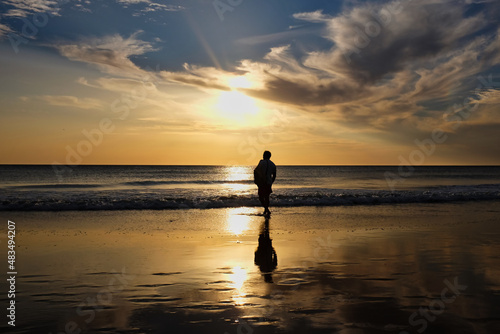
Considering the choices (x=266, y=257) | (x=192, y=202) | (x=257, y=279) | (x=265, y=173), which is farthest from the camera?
(x=192, y=202)

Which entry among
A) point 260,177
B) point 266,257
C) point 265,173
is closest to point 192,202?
point 260,177

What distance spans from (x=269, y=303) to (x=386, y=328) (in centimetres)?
139

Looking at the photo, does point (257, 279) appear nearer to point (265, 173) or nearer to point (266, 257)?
point (266, 257)

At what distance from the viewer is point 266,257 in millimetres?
7746

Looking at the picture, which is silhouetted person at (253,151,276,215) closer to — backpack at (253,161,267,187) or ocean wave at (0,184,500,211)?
backpack at (253,161,267,187)

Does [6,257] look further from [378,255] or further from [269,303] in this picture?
[378,255]

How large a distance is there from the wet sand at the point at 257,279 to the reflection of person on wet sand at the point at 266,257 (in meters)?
0.03

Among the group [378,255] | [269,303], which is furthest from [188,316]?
[378,255]

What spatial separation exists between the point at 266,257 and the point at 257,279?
165 cm

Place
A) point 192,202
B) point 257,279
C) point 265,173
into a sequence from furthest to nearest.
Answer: point 192,202, point 265,173, point 257,279

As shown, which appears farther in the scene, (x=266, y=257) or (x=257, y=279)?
(x=266, y=257)

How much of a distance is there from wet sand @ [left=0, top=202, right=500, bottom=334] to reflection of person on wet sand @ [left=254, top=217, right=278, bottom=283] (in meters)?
0.03

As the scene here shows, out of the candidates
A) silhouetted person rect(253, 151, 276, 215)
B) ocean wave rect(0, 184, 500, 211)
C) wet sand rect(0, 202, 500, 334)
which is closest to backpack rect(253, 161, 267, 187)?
silhouetted person rect(253, 151, 276, 215)

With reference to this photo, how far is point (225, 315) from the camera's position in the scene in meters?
4.51
